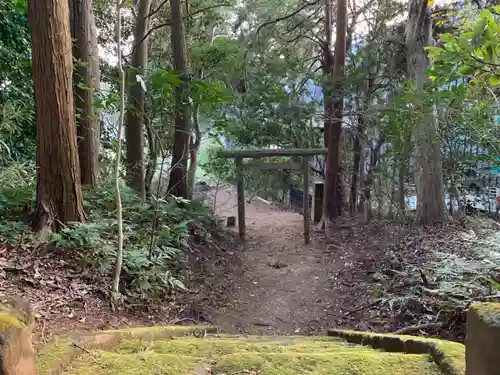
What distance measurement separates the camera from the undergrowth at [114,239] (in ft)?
13.6

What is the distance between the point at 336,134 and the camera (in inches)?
399

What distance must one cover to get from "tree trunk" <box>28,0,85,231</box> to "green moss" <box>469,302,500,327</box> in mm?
4065

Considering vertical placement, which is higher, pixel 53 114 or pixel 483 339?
pixel 53 114

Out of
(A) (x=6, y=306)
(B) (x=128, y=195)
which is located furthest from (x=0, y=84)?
(A) (x=6, y=306)

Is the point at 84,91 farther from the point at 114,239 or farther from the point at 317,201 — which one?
the point at 317,201

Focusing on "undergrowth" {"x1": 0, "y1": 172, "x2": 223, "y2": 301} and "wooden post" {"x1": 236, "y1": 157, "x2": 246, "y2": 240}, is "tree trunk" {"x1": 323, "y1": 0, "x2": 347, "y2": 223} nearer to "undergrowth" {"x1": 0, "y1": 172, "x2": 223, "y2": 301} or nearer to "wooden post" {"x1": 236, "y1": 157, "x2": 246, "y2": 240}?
"wooden post" {"x1": 236, "y1": 157, "x2": 246, "y2": 240}

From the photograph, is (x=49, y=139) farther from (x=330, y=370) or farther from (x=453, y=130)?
(x=453, y=130)

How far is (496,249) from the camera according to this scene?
4.99m

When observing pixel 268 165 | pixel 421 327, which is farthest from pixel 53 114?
pixel 268 165

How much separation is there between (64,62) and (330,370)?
3.96 metres

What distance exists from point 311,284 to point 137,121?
4.27m

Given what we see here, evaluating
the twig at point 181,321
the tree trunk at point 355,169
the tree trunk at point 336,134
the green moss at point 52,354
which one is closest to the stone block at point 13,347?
the green moss at point 52,354

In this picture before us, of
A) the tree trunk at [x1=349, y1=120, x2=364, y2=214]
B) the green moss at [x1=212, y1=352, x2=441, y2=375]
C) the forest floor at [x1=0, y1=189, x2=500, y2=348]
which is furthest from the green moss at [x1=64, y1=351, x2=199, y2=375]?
the tree trunk at [x1=349, y1=120, x2=364, y2=214]

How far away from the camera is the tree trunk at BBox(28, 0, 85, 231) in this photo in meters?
4.09
